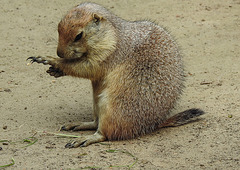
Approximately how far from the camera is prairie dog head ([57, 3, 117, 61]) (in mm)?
5043

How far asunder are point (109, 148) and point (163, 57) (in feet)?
4.58

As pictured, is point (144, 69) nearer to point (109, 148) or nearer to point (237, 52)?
point (109, 148)

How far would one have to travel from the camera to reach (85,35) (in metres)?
5.13

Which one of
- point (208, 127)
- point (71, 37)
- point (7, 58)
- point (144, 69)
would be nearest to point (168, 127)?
point (208, 127)

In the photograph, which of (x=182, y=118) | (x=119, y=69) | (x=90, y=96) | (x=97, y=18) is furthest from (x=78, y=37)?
(x=90, y=96)

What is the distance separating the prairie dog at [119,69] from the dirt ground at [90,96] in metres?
0.29

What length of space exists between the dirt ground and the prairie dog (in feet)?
0.94

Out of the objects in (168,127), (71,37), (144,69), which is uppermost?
(71,37)

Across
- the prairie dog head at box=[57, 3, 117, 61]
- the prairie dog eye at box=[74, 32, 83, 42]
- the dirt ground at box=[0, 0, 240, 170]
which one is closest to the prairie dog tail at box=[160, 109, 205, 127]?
the dirt ground at box=[0, 0, 240, 170]

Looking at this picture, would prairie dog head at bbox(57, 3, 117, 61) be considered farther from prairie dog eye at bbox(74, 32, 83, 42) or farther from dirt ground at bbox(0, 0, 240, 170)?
dirt ground at bbox(0, 0, 240, 170)

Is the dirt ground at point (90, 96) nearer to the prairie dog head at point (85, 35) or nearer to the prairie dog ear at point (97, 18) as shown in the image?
the prairie dog head at point (85, 35)

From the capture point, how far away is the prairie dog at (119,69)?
5145mm

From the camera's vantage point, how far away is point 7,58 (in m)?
8.05

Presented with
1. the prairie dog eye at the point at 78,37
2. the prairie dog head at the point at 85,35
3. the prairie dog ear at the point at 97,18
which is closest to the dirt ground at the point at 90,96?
the prairie dog head at the point at 85,35
